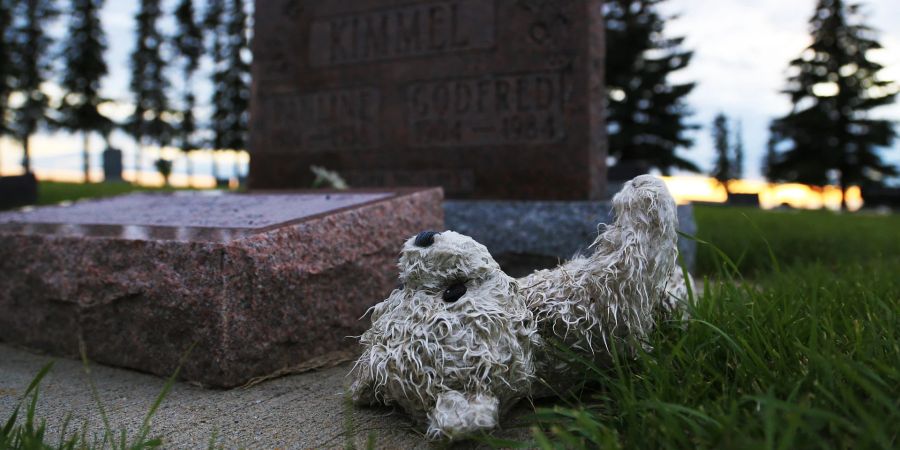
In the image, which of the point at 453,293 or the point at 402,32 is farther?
the point at 402,32

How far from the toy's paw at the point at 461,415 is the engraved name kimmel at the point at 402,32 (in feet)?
10.6

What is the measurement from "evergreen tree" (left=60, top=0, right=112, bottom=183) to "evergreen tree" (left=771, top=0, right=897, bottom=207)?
84.3 feet

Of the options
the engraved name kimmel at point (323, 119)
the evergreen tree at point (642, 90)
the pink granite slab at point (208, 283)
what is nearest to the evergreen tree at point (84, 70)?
the evergreen tree at point (642, 90)

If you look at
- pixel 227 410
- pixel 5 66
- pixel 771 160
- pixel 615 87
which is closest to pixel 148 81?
pixel 5 66

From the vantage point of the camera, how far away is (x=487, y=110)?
14.0 ft

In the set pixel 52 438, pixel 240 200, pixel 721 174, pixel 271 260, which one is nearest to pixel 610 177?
pixel 240 200

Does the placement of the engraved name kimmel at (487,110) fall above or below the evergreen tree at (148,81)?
below

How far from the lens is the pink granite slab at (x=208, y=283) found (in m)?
2.09

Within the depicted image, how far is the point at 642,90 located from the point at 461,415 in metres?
19.5

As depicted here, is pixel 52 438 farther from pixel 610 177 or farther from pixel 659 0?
pixel 659 0

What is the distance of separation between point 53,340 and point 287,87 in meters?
2.95

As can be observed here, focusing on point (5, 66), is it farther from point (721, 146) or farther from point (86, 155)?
point (721, 146)

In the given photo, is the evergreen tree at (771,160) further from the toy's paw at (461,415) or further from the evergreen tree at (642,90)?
the toy's paw at (461,415)

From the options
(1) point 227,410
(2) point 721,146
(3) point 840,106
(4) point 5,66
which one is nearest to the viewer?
(1) point 227,410
